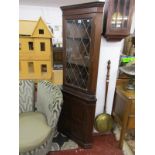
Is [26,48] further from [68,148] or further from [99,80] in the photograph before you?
[68,148]

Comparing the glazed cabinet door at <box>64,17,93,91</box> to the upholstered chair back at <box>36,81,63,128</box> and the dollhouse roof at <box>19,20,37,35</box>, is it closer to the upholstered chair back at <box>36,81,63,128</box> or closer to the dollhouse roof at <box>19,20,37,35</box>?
the upholstered chair back at <box>36,81,63,128</box>

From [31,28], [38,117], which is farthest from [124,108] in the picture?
[31,28]

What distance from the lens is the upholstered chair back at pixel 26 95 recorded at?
1.63m

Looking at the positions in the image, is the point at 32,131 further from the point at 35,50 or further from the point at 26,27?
the point at 26,27

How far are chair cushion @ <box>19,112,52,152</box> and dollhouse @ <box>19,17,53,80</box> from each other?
61 centimetres

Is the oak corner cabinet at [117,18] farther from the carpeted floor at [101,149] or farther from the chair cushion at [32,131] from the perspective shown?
the carpeted floor at [101,149]

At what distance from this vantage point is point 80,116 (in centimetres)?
167

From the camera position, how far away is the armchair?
1.28 m

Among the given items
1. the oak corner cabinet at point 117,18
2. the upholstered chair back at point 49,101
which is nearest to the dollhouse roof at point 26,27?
the upholstered chair back at point 49,101

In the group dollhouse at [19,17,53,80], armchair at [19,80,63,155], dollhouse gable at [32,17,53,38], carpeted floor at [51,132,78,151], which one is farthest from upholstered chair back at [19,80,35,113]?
dollhouse gable at [32,17,53,38]

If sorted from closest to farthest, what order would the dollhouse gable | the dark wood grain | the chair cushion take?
the chair cushion
the dark wood grain
the dollhouse gable

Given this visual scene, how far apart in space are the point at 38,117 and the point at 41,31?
41.8 inches
